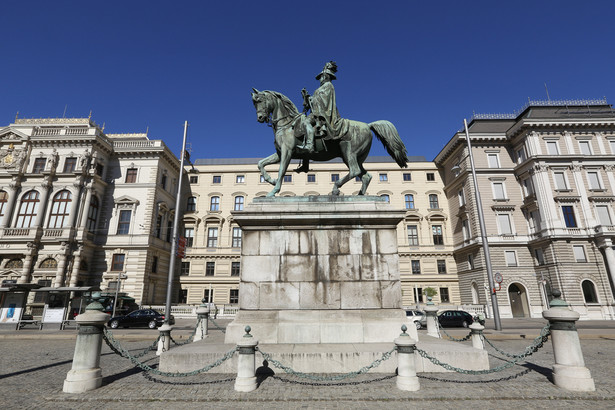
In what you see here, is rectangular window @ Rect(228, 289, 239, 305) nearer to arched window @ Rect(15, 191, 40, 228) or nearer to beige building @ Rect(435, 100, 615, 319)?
arched window @ Rect(15, 191, 40, 228)

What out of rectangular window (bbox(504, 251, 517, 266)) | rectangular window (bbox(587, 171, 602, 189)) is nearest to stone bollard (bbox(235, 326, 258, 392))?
rectangular window (bbox(504, 251, 517, 266))

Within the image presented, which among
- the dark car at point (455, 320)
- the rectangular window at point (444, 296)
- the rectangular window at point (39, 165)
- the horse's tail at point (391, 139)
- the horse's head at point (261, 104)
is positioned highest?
the rectangular window at point (39, 165)

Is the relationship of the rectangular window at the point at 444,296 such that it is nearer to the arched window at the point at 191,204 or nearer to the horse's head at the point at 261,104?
the arched window at the point at 191,204

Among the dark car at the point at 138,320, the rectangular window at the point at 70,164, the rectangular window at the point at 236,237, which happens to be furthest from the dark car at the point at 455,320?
the rectangular window at the point at 70,164

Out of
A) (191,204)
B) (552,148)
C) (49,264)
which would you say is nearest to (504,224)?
(552,148)

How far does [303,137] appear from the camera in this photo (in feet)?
31.1

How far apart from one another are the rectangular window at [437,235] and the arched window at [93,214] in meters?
41.9

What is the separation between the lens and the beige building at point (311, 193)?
4228 cm

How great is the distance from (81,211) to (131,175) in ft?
23.7

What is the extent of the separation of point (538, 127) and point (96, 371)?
1772 inches

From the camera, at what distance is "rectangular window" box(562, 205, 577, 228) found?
34188mm

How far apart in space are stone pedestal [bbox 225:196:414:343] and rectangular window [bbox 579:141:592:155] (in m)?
41.5

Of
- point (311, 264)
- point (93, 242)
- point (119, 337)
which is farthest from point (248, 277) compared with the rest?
point (93, 242)

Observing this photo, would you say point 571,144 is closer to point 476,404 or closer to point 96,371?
point 476,404
